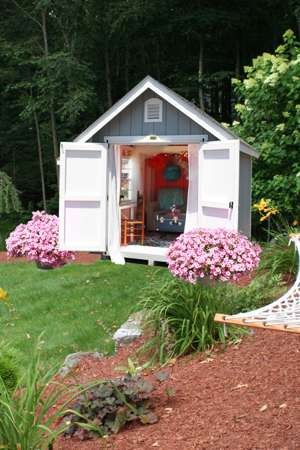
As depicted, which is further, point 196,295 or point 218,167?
point 218,167

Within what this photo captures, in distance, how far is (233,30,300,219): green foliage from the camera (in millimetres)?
9391

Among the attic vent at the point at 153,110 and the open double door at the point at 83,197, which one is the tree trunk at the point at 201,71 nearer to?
the attic vent at the point at 153,110

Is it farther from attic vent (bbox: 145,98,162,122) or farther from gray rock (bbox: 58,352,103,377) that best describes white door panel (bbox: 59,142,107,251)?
gray rock (bbox: 58,352,103,377)

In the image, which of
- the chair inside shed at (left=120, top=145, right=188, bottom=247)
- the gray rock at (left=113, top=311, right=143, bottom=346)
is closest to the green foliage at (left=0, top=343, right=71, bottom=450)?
the gray rock at (left=113, top=311, right=143, bottom=346)

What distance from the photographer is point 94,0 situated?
14602 millimetres

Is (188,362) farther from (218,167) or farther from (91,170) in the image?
(91,170)

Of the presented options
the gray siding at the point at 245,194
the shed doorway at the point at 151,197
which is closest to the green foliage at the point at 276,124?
the gray siding at the point at 245,194

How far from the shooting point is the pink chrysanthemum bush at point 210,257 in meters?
5.19

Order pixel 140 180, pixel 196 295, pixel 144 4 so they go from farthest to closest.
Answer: pixel 144 4
pixel 140 180
pixel 196 295

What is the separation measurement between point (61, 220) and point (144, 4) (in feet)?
25.0

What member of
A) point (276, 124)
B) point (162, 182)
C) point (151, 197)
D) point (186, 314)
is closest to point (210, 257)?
point (186, 314)

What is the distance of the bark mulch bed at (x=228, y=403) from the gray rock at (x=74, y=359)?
0.17m


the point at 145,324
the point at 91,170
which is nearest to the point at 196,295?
the point at 145,324

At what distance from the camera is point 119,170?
9.20m
